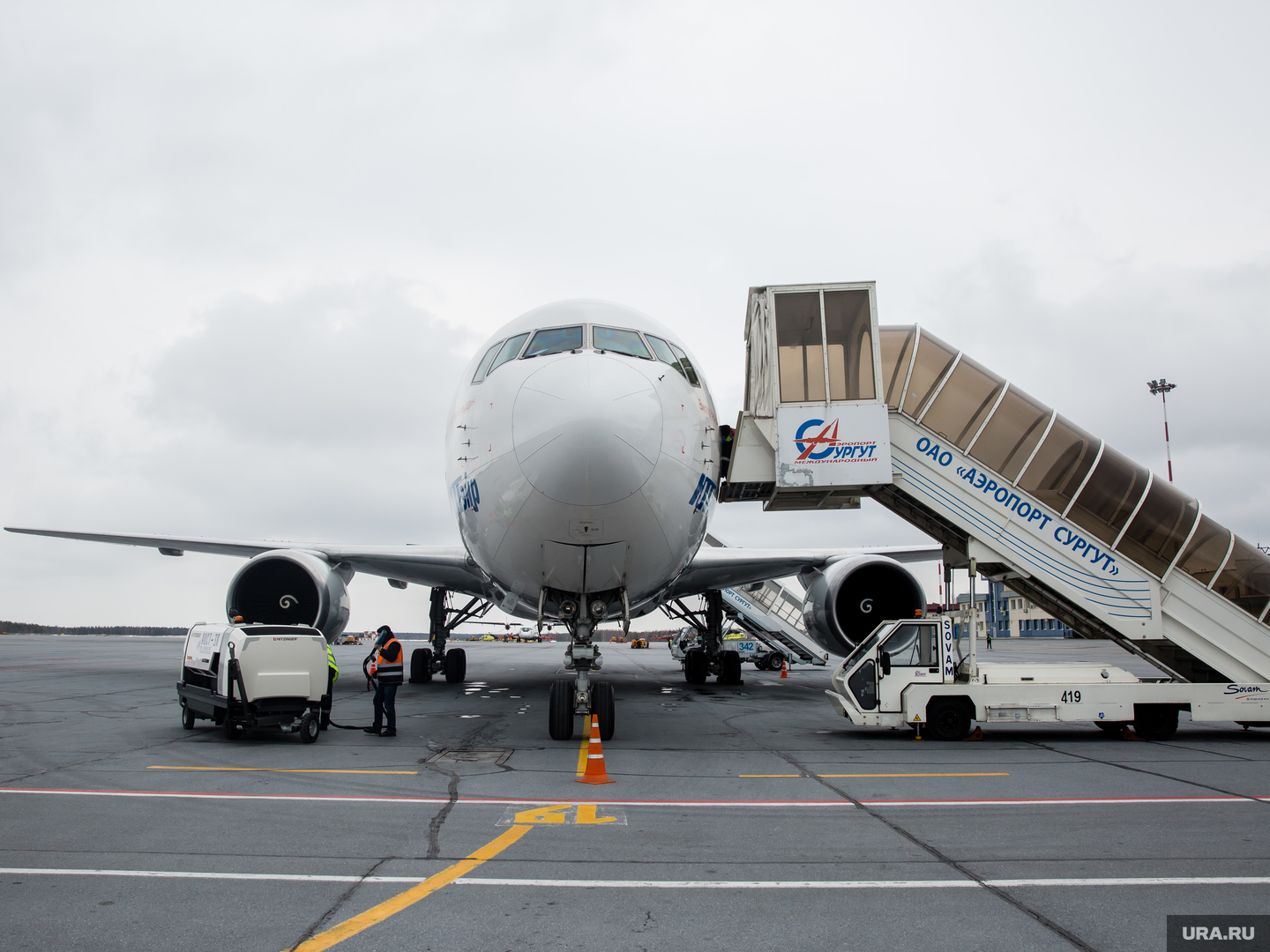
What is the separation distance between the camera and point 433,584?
53.5 feet

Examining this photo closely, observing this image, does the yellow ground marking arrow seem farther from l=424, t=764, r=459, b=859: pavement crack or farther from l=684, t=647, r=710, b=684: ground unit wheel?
l=684, t=647, r=710, b=684: ground unit wheel

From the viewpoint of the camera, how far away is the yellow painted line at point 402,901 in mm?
3363

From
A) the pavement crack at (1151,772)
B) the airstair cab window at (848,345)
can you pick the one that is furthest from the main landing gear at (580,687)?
the pavement crack at (1151,772)

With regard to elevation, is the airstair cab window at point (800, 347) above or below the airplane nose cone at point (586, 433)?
above

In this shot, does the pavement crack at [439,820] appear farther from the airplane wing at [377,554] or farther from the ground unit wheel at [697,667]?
the ground unit wheel at [697,667]

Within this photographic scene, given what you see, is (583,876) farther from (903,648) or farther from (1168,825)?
(903,648)

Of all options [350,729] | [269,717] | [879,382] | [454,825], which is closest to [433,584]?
[350,729]

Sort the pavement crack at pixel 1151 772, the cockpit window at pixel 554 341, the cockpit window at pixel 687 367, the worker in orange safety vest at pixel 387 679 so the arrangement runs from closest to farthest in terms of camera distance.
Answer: the pavement crack at pixel 1151 772
the cockpit window at pixel 554 341
the cockpit window at pixel 687 367
the worker in orange safety vest at pixel 387 679

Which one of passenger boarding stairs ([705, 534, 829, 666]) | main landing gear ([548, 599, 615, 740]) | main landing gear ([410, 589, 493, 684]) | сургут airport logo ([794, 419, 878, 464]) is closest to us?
main landing gear ([548, 599, 615, 740])

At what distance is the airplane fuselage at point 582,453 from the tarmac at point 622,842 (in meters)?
1.94

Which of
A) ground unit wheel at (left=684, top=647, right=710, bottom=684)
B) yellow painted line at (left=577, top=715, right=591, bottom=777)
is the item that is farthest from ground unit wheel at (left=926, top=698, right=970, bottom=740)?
ground unit wheel at (left=684, top=647, right=710, bottom=684)

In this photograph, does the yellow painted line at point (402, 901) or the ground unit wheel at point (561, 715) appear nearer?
the yellow painted line at point (402, 901)

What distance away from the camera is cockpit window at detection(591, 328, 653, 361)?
8.09 meters

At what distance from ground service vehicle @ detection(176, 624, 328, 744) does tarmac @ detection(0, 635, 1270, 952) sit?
1.11 ft
